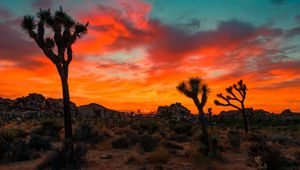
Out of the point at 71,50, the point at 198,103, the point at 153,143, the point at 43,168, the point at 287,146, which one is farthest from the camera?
the point at 287,146

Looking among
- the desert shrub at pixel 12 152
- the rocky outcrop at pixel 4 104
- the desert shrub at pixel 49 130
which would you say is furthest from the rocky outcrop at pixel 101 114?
the desert shrub at pixel 12 152

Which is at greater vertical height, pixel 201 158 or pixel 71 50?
pixel 71 50

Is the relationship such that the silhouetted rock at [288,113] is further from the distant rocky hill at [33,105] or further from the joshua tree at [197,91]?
the joshua tree at [197,91]

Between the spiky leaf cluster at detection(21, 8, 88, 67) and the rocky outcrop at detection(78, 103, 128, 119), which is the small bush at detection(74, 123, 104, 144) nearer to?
the spiky leaf cluster at detection(21, 8, 88, 67)

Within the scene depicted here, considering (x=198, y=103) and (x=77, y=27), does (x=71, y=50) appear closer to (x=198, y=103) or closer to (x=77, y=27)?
(x=77, y=27)

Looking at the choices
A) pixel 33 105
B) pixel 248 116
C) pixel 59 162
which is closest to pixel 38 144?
pixel 59 162

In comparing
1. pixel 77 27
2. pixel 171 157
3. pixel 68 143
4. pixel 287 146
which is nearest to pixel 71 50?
pixel 77 27

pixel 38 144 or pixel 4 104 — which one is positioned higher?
pixel 4 104

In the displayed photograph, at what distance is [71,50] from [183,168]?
7639mm

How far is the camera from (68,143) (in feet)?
42.0

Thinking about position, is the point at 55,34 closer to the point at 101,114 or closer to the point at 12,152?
the point at 12,152

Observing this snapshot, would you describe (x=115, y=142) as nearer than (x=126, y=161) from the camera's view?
No

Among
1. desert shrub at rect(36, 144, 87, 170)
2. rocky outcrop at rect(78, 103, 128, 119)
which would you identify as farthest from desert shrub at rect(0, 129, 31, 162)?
rocky outcrop at rect(78, 103, 128, 119)

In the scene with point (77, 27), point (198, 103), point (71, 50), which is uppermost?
point (77, 27)
